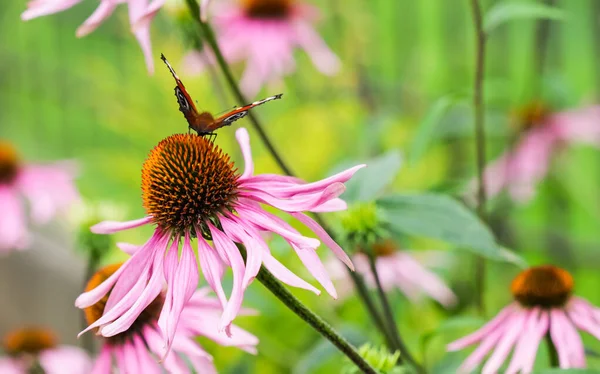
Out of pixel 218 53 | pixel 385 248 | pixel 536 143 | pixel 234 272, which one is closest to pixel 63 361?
pixel 385 248

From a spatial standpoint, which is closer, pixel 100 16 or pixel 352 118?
pixel 100 16

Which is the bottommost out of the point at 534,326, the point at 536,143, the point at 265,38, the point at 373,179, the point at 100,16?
the point at 536,143

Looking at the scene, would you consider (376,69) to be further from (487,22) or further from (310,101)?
(487,22)

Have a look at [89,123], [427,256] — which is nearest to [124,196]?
[427,256]

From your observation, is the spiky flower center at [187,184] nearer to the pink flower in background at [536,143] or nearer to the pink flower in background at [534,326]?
the pink flower in background at [534,326]

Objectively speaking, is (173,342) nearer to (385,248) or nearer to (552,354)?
(552,354)

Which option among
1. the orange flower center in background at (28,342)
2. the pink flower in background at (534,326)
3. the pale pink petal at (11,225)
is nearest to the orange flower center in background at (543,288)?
the pink flower in background at (534,326)
